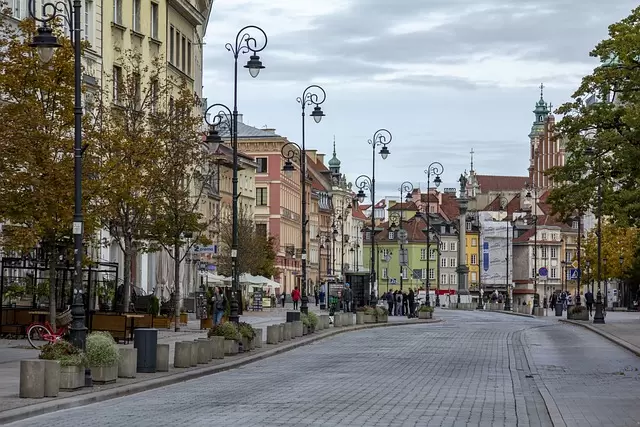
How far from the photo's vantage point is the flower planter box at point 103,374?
79.5 feet

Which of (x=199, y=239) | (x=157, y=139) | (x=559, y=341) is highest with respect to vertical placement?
(x=157, y=139)

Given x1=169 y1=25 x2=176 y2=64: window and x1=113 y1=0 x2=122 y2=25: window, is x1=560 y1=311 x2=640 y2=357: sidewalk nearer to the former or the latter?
x1=169 y1=25 x2=176 y2=64: window

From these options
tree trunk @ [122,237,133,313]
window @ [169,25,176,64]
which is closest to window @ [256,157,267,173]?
window @ [169,25,176,64]

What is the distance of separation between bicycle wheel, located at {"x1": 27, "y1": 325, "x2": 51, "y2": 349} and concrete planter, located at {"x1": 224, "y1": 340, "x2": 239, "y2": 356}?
414 centimetres

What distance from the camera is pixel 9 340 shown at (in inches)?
1519

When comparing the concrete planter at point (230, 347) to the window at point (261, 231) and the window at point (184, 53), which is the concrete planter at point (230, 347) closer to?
the window at point (184, 53)

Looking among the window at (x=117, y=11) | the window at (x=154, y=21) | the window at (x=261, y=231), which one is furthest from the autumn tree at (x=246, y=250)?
the window at (x=117, y=11)

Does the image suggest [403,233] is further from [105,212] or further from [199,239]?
[105,212]

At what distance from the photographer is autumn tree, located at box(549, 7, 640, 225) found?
45.8 meters

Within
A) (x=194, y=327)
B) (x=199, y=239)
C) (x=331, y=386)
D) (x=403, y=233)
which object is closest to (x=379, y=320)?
(x=194, y=327)

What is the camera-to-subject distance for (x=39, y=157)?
33156 millimetres

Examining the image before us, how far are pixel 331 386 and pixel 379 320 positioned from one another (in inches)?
1608

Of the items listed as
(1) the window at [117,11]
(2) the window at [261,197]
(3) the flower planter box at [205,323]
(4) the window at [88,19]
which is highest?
(1) the window at [117,11]

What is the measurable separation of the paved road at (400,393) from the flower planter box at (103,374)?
101cm
